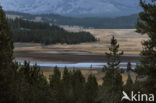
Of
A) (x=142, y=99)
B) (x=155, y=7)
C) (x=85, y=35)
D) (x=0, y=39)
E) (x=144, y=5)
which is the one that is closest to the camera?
(x=155, y=7)

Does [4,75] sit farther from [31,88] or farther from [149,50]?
[31,88]

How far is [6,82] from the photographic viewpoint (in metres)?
17.4

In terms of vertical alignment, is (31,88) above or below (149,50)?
below

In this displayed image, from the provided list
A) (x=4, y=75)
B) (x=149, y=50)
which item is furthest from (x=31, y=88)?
(x=149, y=50)

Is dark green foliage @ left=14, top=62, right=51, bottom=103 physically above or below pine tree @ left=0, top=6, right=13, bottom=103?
below

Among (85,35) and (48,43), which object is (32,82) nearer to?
(48,43)

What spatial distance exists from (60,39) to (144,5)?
5787 inches

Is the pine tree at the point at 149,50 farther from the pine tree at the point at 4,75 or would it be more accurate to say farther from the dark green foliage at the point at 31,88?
the dark green foliage at the point at 31,88

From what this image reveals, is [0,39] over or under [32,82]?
over

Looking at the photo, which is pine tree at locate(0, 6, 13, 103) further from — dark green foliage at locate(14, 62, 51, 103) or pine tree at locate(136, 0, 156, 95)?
pine tree at locate(136, 0, 156, 95)

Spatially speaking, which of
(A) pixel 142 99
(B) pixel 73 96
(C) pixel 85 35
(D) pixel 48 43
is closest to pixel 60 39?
(D) pixel 48 43

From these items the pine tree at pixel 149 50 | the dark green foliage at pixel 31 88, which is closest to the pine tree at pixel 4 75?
the dark green foliage at pixel 31 88

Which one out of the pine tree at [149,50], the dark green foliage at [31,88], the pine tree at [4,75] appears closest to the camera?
the pine tree at [149,50]

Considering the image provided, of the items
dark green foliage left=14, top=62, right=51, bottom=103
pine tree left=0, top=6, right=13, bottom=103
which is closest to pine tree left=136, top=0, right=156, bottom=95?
pine tree left=0, top=6, right=13, bottom=103
